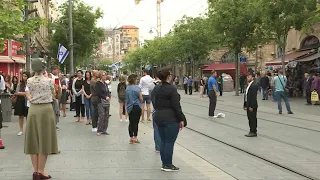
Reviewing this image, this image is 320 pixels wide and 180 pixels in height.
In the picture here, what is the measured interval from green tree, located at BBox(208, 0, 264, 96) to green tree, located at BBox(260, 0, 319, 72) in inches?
112

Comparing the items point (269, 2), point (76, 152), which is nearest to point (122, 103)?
point (76, 152)

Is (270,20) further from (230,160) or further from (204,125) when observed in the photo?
(230,160)

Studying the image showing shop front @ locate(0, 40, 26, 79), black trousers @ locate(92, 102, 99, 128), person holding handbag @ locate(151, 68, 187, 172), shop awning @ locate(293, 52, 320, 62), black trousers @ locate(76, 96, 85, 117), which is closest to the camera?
person holding handbag @ locate(151, 68, 187, 172)

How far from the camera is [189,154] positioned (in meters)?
9.42

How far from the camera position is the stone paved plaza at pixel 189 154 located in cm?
742

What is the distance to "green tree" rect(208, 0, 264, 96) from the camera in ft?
105

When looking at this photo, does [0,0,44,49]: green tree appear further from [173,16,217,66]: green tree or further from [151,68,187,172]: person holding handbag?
[173,16,217,66]: green tree

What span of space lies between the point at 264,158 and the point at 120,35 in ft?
622

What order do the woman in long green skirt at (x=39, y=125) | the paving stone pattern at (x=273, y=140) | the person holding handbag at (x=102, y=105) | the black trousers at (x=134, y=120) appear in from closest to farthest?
the woman in long green skirt at (x=39, y=125), the paving stone pattern at (x=273, y=140), the black trousers at (x=134, y=120), the person holding handbag at (x=102, y=105)

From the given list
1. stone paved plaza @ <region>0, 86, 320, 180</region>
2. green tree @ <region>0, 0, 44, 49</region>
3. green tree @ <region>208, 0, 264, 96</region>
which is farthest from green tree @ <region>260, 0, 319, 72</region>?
green tree @ <region>0, 0, 44, 49</region>

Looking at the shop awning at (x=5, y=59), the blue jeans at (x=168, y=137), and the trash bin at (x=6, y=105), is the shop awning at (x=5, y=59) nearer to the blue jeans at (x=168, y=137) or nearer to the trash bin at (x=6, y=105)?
the trash bin at (x=6, y=105)

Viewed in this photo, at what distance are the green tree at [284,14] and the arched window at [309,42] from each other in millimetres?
7854

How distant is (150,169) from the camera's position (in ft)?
25.3

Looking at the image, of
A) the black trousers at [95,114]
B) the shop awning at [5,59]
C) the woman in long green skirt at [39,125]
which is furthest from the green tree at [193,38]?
the woman in long green skirt at [39,125]
